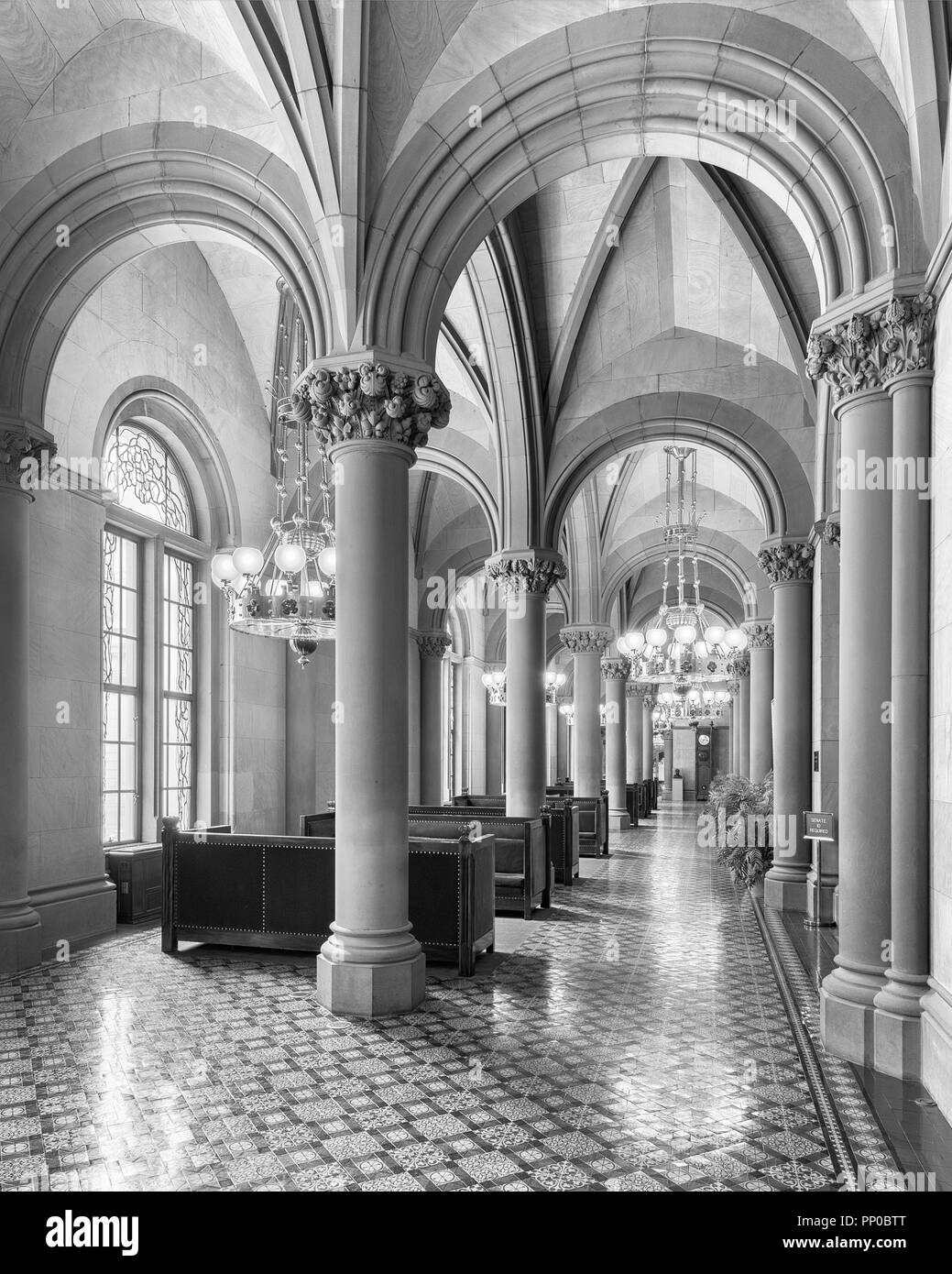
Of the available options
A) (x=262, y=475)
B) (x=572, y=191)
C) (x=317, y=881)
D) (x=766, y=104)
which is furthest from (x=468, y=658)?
(x=766, y=104)

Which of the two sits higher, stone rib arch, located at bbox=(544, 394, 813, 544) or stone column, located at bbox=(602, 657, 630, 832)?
stone rib arch, located at bbox=(544, 394, 813, 544)

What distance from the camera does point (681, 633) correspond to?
15.2 m

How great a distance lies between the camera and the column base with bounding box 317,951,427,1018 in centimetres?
627

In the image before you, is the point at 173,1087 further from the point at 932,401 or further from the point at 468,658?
the point at 468,658

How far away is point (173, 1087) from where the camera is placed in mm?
4945

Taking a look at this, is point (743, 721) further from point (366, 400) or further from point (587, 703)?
point (366, 400)

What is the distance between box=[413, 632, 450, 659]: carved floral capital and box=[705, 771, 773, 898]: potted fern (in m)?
6.85

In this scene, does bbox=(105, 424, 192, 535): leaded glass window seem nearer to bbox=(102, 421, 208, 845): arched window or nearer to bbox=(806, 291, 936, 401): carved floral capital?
bbox=(102, 421, 208, 845): arched window

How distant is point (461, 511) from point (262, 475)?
21.0ft

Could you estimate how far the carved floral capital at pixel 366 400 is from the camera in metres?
6.52

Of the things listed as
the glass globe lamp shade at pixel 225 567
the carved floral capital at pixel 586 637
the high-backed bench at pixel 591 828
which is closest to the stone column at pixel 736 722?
the carved floral capital at pixel 586 637

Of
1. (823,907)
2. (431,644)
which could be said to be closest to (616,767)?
(431,644)

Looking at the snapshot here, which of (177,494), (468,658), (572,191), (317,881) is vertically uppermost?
(572,191)

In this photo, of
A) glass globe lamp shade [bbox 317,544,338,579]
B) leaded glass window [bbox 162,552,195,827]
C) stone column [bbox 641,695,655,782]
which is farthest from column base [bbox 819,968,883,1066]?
stone column [bbox 641,695,655,782]
